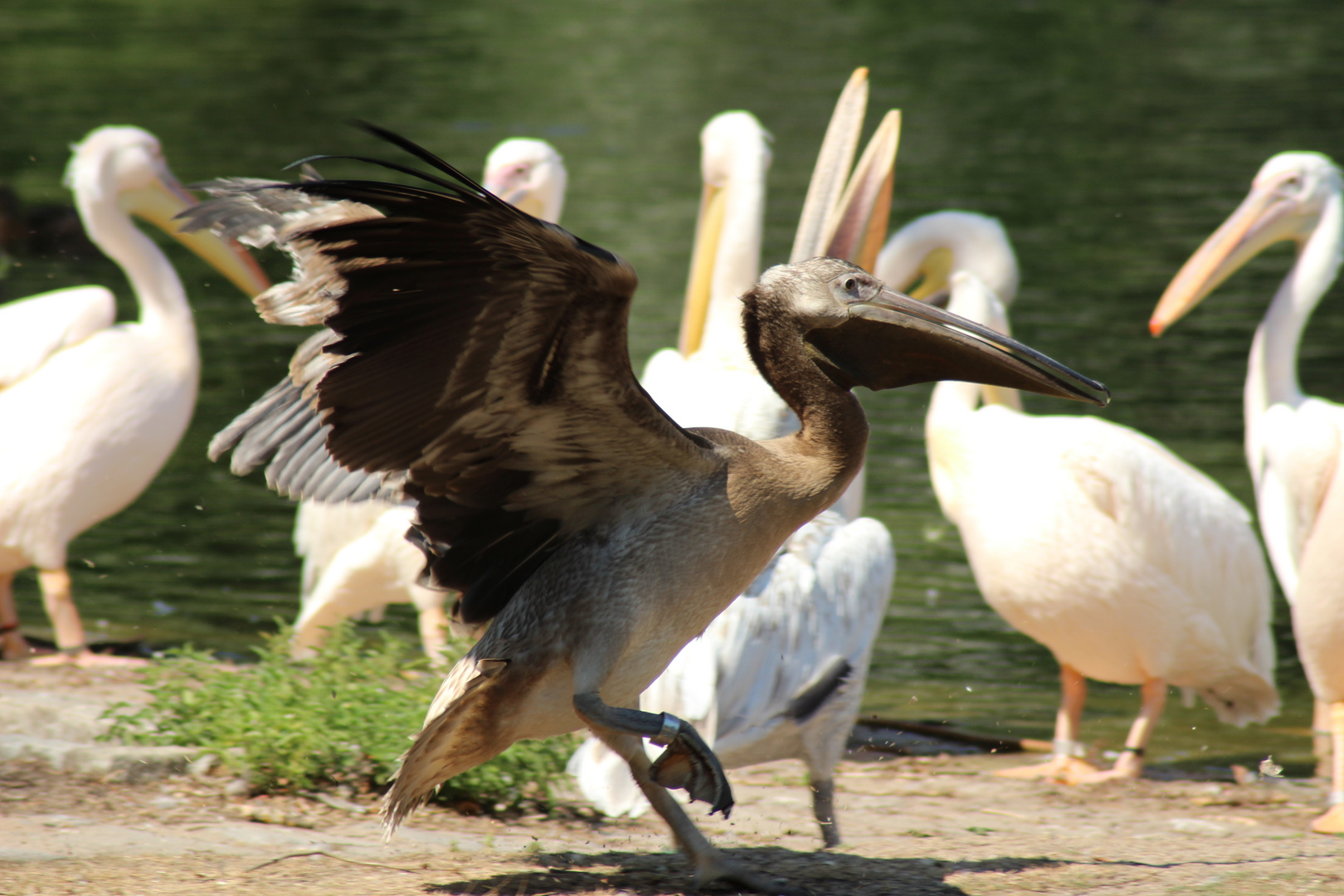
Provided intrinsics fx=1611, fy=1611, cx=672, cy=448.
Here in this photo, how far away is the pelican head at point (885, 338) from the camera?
365cm

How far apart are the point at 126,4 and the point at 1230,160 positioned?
2312cm

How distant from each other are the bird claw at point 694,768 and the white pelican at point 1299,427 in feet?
7.86

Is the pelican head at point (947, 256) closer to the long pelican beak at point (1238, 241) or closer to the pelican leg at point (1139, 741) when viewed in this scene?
the long pelican beak at point (1238, 241)

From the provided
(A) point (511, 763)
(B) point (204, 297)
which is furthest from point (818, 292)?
(B) point (204, 297)

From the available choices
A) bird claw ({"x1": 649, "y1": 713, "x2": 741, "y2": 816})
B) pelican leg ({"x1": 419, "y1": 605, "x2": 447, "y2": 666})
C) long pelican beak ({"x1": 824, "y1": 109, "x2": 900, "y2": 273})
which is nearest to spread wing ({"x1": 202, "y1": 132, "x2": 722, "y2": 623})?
bird claw ({"x1": 649, "y1": 713, "x2": 741, "y2": 816})

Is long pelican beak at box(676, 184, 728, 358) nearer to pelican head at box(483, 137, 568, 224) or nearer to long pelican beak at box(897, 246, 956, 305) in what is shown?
pelican head at box(483, 137, 568, 224)

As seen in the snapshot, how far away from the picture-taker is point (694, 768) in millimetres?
3391

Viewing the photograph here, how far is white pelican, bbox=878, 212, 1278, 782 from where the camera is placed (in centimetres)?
556

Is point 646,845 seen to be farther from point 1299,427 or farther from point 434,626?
point 1299,427

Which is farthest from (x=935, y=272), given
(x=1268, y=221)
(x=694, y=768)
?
(x=694, y=768)

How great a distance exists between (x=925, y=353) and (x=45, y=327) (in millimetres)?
3893

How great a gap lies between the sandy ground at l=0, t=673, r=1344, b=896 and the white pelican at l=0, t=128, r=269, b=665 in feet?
5.96

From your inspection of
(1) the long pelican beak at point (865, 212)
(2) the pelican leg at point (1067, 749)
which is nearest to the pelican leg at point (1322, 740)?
(2) the pelican leg at point (1067, 749)

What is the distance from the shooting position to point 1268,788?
215 inches
